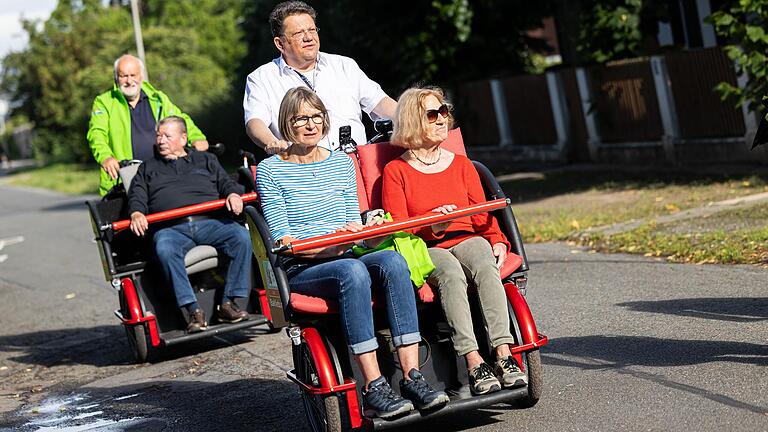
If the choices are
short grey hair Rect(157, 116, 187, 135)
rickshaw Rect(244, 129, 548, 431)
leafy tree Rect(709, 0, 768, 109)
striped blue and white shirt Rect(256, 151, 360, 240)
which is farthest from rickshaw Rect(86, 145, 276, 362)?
leafy tree Rect(709, 0, 768, 109)

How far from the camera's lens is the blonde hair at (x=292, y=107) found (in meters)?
5.99

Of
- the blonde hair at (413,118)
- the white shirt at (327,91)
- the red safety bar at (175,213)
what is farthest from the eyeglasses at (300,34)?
the red safety bar at (175,213)

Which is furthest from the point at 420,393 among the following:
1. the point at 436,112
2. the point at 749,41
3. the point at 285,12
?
the point at 749,41

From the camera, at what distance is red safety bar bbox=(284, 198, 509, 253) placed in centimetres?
546

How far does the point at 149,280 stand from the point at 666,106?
11206mm

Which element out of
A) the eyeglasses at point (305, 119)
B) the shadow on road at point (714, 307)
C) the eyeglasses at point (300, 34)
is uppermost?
the eyeglasses at point (300, 34)

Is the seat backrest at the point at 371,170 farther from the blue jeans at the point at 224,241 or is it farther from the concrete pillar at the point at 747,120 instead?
the concrete pillar at the point at 747,120

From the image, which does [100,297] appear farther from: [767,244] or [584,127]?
[584,127]

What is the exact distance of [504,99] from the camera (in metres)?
24.5

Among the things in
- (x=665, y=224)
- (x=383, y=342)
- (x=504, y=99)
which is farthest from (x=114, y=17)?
(x=383, y=342)

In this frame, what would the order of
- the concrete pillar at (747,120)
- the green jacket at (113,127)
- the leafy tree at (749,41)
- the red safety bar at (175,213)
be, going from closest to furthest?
the red safety bar at (175,213), the green jacket at (113,127), the leafy tree at (749,41), the concrete pillar at (747,120)

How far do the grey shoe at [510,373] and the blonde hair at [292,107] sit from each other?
1.54m

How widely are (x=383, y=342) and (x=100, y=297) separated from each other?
793 centimetres

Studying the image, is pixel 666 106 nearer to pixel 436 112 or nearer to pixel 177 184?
pixel 177 184
